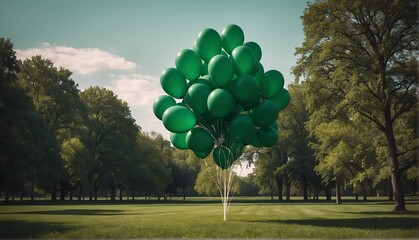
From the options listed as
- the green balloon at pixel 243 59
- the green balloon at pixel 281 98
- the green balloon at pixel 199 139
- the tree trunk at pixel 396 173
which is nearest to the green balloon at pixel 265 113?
the green balloon at pixel 281 98

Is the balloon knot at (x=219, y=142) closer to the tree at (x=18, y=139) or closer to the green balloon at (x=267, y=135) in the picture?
the green balloon at (x=267, y=135)

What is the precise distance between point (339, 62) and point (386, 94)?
3.19 metres

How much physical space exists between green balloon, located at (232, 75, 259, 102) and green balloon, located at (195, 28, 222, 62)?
175cm

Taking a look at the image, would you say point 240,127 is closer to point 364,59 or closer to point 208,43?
point 208,43

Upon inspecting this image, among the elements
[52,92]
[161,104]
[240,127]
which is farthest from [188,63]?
[52,92]

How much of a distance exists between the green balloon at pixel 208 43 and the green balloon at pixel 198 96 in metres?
1.50

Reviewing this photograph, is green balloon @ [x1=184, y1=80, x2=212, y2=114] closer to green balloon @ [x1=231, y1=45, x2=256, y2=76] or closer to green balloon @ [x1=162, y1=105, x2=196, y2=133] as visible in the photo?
green balloon @ [x1=162, y1=105, x2=196, y2=133]

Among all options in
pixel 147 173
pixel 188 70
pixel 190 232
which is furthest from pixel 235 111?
pixel 147 173

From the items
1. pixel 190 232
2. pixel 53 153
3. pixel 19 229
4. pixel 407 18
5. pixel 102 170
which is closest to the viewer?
pixel 190 232

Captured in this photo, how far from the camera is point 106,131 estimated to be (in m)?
52.9

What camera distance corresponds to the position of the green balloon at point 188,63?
46.9 feet

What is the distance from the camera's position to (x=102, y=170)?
5269 cm

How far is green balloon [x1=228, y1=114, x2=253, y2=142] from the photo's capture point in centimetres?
1384

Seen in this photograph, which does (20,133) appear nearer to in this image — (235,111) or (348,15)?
(235,111)
